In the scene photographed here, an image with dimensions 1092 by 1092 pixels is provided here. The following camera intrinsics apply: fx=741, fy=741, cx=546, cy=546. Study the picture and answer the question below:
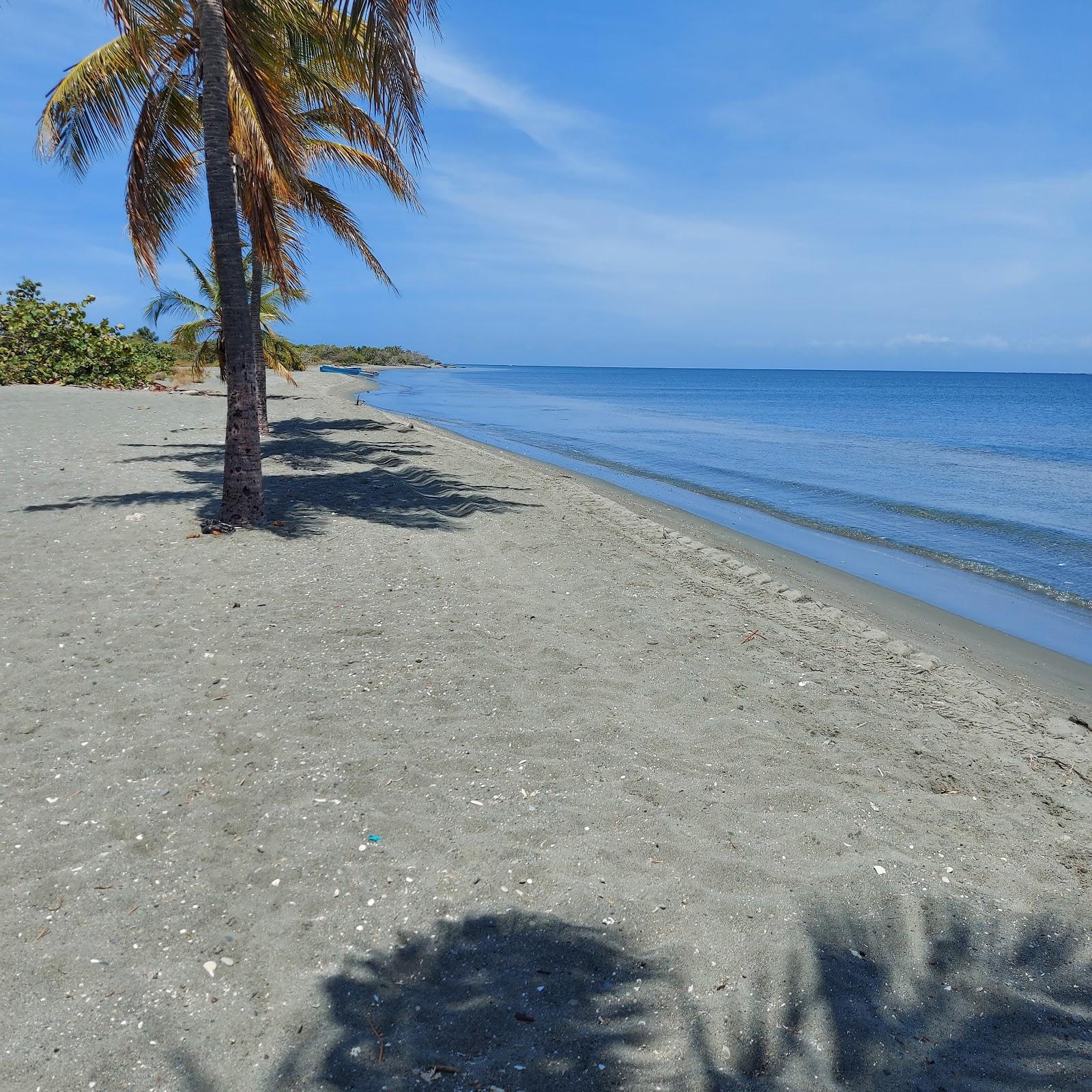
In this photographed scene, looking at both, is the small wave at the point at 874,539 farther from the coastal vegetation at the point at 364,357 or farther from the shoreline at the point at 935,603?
the coastal vegetation at the point at 364,357

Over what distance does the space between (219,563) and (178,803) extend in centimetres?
401

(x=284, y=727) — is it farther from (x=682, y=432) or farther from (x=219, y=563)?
(x=682, y=432)

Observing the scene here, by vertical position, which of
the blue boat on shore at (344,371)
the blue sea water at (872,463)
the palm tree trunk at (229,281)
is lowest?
the blue sea water at (872,463)

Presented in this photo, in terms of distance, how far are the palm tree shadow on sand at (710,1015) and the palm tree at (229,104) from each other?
6852mm

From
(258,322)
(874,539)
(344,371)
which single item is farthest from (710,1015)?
(344,371)

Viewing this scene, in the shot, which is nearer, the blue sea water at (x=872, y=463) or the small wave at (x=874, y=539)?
the small wave at (x=874, y=539)

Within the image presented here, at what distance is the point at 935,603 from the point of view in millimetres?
→ 8281

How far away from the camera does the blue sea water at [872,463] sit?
11.6 metres

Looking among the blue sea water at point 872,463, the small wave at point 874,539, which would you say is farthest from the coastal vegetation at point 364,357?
the small wave at point 874,539

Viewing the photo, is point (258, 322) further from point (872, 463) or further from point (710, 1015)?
point (872, 463)

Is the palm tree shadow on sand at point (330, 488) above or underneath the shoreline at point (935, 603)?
above

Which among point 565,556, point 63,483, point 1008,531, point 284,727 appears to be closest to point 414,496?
point 565,556

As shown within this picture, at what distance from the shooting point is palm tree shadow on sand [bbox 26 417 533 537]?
920 centimetres

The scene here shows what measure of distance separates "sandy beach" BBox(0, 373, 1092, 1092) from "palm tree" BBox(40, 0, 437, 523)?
8.87 feet
